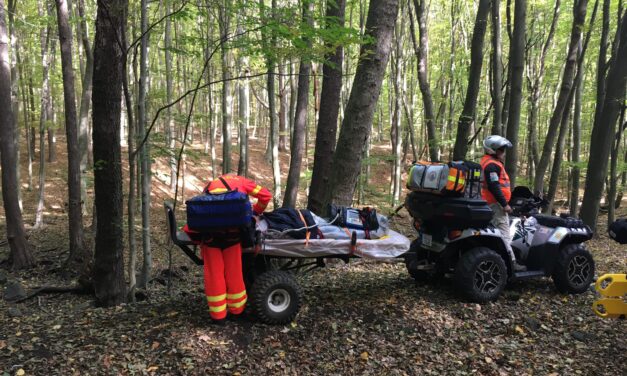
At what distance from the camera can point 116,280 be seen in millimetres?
5273

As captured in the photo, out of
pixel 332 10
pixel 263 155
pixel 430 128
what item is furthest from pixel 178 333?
pixel 263 155

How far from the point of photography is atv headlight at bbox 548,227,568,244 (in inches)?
215

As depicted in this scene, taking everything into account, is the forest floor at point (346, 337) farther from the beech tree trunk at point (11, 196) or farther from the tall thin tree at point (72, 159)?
the beech tree trunk at point (11, 196)

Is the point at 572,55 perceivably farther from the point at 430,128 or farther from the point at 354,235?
the point at 354,235

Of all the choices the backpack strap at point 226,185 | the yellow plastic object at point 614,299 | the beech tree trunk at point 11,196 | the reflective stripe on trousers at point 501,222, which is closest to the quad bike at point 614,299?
the yellow plastic object at point 614,299

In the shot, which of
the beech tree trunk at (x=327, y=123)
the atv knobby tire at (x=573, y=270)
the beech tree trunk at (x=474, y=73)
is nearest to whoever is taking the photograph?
the atv knobby tire at (x=573, y=270)

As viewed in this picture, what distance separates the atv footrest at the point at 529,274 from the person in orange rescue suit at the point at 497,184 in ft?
0.39

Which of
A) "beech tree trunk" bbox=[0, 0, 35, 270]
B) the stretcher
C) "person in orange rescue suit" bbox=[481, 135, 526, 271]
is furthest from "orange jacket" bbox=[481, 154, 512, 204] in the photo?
"beech tree trunk" bbox=[0, 0, 35, 270]

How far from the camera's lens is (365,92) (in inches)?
243

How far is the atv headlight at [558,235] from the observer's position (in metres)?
5.47

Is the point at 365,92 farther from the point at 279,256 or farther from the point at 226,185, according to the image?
the point at 279,256

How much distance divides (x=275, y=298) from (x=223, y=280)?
58cm

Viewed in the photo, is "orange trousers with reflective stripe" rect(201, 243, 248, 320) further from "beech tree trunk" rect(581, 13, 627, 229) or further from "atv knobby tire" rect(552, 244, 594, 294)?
"beech tree trunk" rect(581, 13, 627, 229)

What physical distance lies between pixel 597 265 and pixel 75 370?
8354 mm
